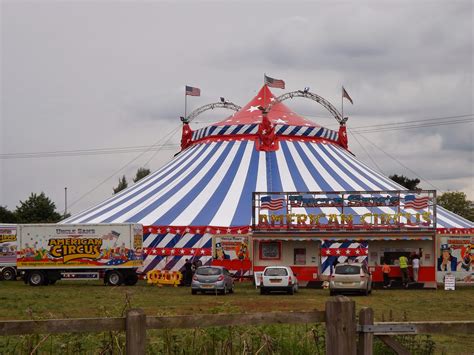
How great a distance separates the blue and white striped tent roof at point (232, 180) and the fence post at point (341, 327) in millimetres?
24202

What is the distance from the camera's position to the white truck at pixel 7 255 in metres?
32.6

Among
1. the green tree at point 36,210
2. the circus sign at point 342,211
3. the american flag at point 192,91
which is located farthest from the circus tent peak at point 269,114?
the green tree at point 36,210

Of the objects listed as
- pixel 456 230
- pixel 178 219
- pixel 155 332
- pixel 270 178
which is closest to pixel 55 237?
pixel 178 219

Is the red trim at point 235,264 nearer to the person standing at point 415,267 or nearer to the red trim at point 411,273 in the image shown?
the red trim at point 411,273

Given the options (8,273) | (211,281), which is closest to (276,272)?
(211,281)

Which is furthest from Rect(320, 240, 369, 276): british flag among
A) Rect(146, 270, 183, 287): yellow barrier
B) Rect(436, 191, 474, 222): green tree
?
Rect(436, 191, 474, 222): green tree

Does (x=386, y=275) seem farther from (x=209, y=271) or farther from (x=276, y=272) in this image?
(x=209, y=271)

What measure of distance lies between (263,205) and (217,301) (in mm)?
10241

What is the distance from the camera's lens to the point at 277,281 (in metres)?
24.9

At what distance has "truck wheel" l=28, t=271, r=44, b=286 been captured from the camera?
29.5m

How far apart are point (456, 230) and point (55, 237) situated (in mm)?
15574

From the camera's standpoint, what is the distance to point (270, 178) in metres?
33.8

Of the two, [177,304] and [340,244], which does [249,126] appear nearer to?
[340,244]

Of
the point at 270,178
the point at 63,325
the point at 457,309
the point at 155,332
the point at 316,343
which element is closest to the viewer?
the point at 63,325
